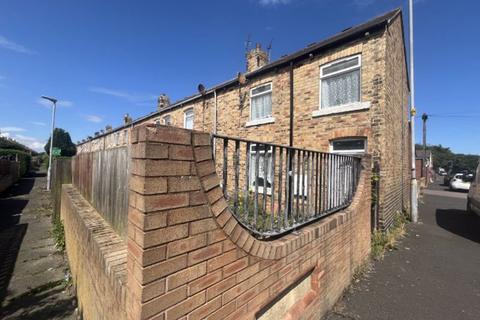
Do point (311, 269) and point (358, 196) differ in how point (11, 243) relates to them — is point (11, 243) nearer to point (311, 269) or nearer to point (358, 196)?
point (311, 269)

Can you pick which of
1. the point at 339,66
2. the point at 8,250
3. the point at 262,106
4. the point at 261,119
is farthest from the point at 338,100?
the point at 8,250

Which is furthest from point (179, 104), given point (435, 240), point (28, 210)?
point (435, 240)

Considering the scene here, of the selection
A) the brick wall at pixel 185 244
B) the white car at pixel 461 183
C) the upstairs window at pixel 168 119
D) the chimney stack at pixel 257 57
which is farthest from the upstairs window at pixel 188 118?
the white car at pixel 461 183

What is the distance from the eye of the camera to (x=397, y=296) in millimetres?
3963

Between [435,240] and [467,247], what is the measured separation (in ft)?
Result: 2.20

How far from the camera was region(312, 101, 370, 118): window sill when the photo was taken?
22.3 ft

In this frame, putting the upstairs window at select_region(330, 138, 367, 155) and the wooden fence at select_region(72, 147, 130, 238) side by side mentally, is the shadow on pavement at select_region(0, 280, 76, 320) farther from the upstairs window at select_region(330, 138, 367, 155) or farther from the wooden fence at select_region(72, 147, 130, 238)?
the upstairs window at select_region(330, 138, 367, 155)

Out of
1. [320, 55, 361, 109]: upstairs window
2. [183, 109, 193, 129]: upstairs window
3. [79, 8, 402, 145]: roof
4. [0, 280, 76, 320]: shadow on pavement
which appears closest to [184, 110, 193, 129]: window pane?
[183, 109, 193, 129]: upstairs window

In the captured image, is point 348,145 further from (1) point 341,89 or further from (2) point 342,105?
(1) point 341,89

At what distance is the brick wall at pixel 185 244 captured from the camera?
4.57 feet

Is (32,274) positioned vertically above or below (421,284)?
below

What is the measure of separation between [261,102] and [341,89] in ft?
10.6

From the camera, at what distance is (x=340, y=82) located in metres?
7.48

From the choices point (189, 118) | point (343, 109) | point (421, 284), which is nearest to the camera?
point (421, 284)
